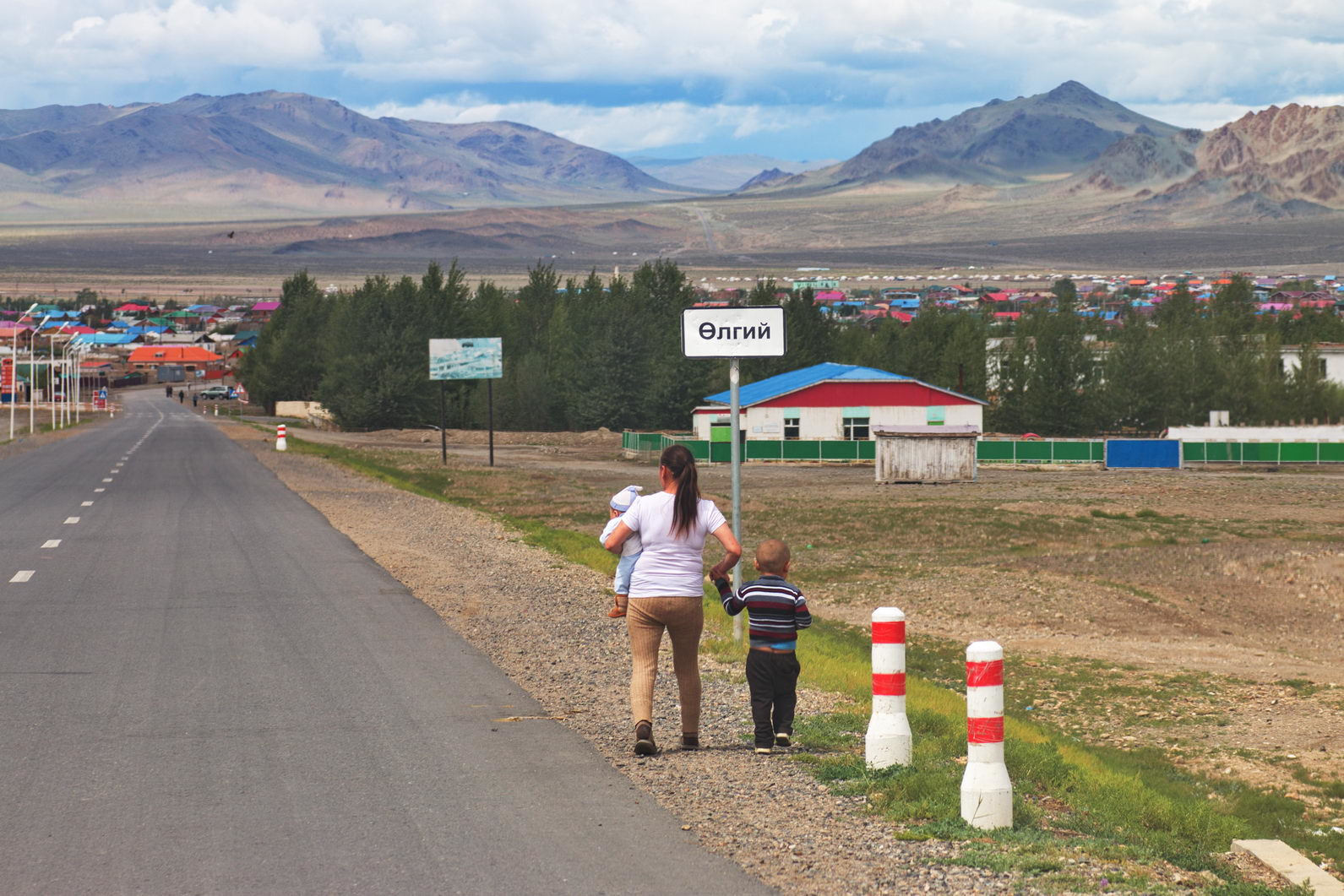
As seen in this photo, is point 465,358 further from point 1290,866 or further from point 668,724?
point 1290,866

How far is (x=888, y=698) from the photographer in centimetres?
929

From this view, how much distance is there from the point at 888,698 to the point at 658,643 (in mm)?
1451

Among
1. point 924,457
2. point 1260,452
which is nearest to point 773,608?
point 924,457

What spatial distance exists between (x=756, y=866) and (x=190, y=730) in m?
4.54

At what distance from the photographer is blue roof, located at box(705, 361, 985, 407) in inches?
3226

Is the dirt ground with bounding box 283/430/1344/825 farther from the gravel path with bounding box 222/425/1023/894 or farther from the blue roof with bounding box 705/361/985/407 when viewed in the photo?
the blue roof with bounding box 705/361/985/407

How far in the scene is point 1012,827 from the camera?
26.3 ft

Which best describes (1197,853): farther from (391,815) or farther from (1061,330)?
(1061,330)

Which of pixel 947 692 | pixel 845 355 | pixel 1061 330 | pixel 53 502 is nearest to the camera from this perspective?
pixel 947 692

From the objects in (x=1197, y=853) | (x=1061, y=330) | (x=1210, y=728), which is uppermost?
(x=1061, y=330)

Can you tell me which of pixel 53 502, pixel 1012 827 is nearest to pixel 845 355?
pixel 53 502

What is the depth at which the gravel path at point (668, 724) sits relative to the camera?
24.1 feet

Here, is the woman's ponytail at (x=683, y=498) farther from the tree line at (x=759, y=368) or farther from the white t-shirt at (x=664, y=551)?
the tree line at (x=759, y=368)

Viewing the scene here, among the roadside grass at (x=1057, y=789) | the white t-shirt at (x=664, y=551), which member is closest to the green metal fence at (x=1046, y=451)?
the roadside grass at (x=1057, y=789)
